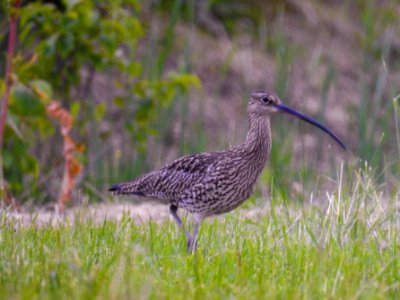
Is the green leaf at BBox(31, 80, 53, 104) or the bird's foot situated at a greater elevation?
the green leaf at BBox(31, 80, 53, 104)

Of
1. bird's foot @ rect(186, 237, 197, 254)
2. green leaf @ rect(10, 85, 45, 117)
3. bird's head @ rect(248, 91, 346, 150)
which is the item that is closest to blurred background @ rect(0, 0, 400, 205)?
green leaf @ rect(10, 85, 45, 117)

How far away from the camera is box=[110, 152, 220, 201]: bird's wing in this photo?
6.89 meters

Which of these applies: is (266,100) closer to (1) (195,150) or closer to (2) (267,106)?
(2) (267,106)

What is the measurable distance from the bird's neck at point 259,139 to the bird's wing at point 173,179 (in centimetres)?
24

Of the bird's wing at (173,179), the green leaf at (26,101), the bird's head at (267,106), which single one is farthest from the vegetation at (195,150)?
the bird's head at (267,106)

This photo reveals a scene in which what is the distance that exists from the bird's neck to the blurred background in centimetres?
21

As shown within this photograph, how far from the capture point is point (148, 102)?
877 cm

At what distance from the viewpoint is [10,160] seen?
804 cm

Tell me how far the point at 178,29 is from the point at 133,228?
A: 760 cm

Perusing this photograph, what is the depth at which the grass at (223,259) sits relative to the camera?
4137 millimetres

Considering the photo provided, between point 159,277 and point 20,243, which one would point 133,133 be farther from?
point 159,277

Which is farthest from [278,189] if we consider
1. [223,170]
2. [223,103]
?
[223,103]

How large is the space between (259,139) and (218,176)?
0.43 meters

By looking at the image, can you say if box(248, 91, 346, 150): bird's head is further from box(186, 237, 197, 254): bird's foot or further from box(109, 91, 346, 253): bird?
box(186, 237, 197, 254): bird's foot
